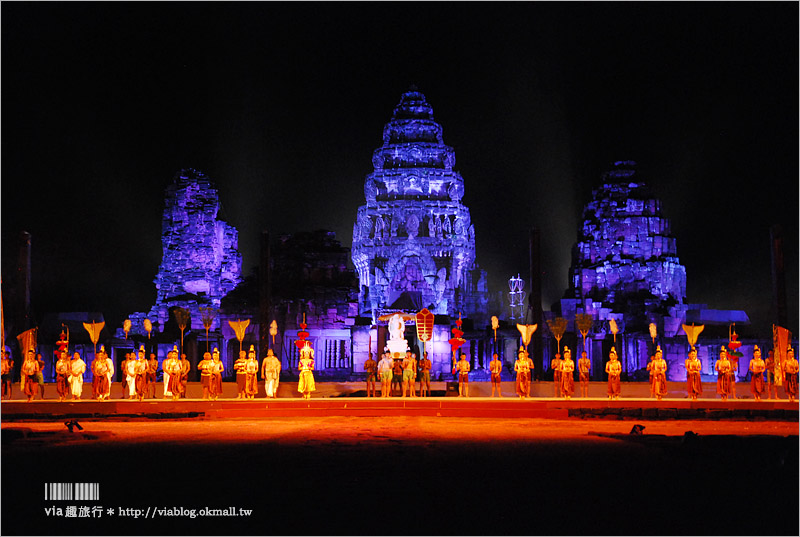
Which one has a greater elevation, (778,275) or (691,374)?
(778,275)

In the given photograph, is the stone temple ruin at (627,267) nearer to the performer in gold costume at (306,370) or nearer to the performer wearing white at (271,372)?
the performer in gold costume at (306,370)

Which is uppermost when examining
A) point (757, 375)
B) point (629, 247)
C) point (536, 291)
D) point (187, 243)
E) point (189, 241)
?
point (189, 241)

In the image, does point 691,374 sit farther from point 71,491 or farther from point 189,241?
point 189,241

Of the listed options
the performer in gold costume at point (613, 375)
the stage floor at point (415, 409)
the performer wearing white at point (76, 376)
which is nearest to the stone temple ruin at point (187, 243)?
the performer wearing white at point (76, 376)

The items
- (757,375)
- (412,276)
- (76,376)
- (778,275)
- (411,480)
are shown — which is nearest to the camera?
(411,480)

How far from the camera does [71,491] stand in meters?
11.7

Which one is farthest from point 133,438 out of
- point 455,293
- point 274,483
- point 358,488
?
point 455,293

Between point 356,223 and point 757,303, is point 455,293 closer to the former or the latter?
point 356,223

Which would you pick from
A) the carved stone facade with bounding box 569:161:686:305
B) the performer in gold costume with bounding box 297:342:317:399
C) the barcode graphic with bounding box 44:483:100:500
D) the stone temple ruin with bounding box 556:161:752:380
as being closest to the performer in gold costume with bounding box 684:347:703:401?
the performer in gold costume with bounding box 297:342:317:399

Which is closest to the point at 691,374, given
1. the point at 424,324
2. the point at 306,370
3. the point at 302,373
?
the point at 424,324

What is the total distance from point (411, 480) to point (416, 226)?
39730 millimetres

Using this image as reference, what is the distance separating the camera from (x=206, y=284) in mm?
49031

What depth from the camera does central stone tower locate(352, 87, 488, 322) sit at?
5141cm

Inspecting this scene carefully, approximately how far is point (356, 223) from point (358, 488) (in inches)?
1656
